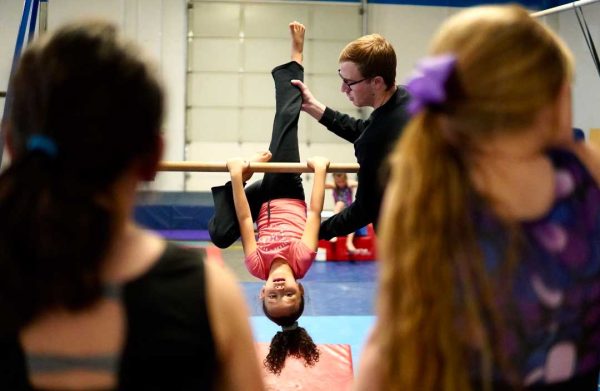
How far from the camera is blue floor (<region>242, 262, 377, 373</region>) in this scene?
4.54m

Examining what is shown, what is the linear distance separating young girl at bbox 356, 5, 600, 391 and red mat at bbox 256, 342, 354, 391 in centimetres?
233

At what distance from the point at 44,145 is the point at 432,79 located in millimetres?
587

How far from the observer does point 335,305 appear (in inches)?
217

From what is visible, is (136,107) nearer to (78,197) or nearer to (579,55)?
(78,197)

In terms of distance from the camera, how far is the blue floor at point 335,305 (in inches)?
179

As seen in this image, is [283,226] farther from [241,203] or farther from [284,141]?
[284,141]

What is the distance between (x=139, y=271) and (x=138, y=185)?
0.46ft

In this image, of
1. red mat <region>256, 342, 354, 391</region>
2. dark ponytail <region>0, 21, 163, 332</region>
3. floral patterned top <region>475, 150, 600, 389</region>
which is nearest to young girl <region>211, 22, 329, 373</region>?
red mat <region>256, 342, 354, 391</region>

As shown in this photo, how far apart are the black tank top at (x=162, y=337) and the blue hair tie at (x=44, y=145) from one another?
9.1 inches

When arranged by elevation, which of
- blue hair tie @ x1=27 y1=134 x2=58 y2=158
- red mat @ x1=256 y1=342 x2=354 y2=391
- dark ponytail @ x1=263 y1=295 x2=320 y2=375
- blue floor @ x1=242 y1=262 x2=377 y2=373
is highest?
blue hair tie @ x1=27 y1=134 x2=58 y2=158

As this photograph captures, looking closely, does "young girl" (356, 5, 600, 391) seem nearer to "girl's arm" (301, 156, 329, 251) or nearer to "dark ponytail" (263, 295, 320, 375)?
"girl's arm" (301, 156, 329, 251)

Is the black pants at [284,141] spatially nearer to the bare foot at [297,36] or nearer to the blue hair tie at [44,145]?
the bare foot at [297,36]

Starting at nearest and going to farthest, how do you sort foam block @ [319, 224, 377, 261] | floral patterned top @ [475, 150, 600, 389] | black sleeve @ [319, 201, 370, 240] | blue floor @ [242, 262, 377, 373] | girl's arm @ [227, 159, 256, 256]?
floral patterned top @ [475, 150, 600, 389], black sleeve @ [319, 201, 370, 240], girl's arm @ [227, 159, 256, 256], blue floor @ [242, 262, 377, 373], foam block @ [319, 224, 377, 261]

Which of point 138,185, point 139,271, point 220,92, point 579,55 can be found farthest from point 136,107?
point 579,55
